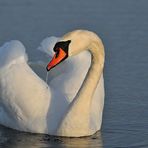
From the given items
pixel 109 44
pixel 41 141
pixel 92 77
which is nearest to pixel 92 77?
pixel 92 77

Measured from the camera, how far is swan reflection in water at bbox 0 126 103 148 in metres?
6.86

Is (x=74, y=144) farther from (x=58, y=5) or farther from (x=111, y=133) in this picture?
(x=58, y=5)

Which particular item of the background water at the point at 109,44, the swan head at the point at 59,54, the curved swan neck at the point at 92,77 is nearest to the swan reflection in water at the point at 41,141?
the background water at the point at 109,44

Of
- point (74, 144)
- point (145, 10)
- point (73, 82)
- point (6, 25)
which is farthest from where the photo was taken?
point (145, 10)

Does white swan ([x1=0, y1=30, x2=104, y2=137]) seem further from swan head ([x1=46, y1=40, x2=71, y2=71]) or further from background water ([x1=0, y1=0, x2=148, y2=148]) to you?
swan head ([x1=46, y1=40, x2=71, y2=71])

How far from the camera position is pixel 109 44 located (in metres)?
9.94

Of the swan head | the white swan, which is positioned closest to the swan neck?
the white swan

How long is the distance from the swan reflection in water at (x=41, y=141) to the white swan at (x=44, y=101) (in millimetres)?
62

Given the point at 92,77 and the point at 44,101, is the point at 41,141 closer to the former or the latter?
the point at 44,101

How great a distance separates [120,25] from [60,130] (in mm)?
3830

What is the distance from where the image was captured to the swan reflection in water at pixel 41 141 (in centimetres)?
686

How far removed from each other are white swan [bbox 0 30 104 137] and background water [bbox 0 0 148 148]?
0.33 ft

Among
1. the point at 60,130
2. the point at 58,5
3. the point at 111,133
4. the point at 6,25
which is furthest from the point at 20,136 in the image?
the point at 58,5

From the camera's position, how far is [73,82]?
7.55 meters
